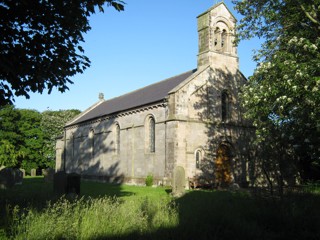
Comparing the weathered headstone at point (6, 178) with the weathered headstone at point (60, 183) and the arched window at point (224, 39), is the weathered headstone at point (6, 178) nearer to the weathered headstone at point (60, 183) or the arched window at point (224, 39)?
the weathered headstone at point (60, 183)

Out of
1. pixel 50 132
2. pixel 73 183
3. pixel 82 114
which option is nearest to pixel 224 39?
pixel 73 183

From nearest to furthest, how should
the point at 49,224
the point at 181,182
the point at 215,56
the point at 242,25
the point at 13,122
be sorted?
the point at 49,224
the point at 181,182
the point at 242,25
the point at 215,56
the point at 13,122

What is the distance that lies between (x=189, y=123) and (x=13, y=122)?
135 feet

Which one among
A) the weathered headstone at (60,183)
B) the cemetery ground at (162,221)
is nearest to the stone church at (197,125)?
the weathered headstone at (60,183)

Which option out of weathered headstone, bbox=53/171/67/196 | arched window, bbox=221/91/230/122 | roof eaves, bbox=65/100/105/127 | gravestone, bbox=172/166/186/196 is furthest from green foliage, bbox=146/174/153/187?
roof eaves, bbox=65/100/105/127

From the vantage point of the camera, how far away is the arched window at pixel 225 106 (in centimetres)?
2722

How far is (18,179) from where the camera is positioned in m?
24.5

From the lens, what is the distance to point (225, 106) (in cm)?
2739

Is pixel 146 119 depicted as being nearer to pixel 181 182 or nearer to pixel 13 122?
pixel 181 182

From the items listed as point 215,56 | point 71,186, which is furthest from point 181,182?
point 215,56

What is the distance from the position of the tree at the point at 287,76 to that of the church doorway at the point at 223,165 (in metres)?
6.58

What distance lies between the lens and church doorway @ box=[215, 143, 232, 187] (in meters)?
25.7

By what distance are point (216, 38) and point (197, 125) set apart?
773 centimetres

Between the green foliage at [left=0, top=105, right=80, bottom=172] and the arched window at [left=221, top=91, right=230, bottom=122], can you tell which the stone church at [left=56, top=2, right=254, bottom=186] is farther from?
the green foliage at [left=0, top=105, right=80, bottom=172]
